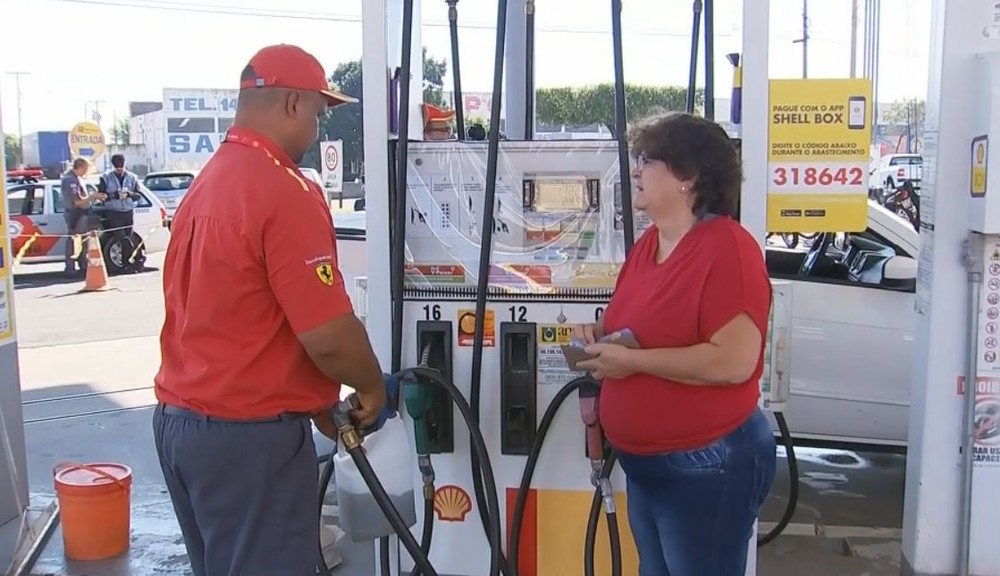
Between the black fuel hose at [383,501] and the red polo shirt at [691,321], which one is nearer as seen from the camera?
the red polo shirt at [691,321]

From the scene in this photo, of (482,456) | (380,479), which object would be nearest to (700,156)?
(482,456)

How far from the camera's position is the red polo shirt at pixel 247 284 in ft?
7.92

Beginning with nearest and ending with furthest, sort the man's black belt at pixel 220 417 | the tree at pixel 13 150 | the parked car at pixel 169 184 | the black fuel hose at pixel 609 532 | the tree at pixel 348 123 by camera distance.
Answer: the man's black belt at pixel 220 417 → the black fuel hose at pixel 609 532 → the parked car at pixel 169 184 → the tree at pixel 348 123 → the tree at pixel 13 150

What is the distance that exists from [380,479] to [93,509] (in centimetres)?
175

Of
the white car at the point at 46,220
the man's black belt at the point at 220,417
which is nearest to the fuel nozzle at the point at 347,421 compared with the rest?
the man's black belt at the point at 220,417

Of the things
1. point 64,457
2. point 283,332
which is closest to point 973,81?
point 283,332

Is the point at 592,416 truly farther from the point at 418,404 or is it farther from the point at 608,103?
the point at 608,103

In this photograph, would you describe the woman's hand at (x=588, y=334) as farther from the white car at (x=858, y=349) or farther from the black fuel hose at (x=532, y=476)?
the white car at (x=858, y=349)

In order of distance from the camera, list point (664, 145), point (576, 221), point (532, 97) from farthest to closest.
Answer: point (532, 97) → point (576, 221) → point (664, 145)

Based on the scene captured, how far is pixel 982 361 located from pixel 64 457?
16.7 ft

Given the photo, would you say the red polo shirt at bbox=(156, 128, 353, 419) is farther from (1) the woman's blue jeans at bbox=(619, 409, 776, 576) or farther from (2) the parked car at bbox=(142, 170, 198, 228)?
(2) the parked car at bbox=(142, 170, 198, 228)

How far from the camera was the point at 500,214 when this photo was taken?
10.8 ft

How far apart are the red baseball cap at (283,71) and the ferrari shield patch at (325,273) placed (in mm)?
509

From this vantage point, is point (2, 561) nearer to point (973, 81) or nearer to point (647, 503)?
point (647, 503)
